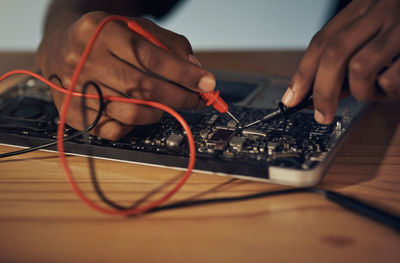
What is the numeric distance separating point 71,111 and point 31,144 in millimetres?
87

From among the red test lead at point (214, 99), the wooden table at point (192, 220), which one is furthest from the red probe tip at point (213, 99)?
the wooden table at point (192, 220)

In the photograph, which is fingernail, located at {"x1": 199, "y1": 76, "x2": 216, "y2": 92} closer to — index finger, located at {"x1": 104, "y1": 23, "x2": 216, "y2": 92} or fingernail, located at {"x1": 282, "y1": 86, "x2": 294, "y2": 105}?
index finger, located at {"x1": 104, "y1": 23, "x2": 216, "y2": 92}

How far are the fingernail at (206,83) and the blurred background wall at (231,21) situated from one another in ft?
6.86

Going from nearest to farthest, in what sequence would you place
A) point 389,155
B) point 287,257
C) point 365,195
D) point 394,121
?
point 287,257 < point 365,195 < point 389,155 < point 394,121

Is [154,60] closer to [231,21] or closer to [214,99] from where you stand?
[214,99]

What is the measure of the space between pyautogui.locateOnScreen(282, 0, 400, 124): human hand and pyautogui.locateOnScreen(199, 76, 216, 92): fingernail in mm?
134

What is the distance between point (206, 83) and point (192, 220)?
21 cm

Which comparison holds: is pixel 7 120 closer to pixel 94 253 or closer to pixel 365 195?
pixel 94 253

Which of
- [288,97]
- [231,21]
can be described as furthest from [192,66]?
[231,21]

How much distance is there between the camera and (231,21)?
2.65m

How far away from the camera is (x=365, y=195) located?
50 cm

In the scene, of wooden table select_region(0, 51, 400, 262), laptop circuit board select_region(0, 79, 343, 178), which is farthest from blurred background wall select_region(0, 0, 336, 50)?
wooden table select_region(0, 51, 400, 262)

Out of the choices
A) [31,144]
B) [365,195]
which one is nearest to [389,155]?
[365,195]

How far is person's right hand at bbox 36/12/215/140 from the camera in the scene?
57 centimetres
